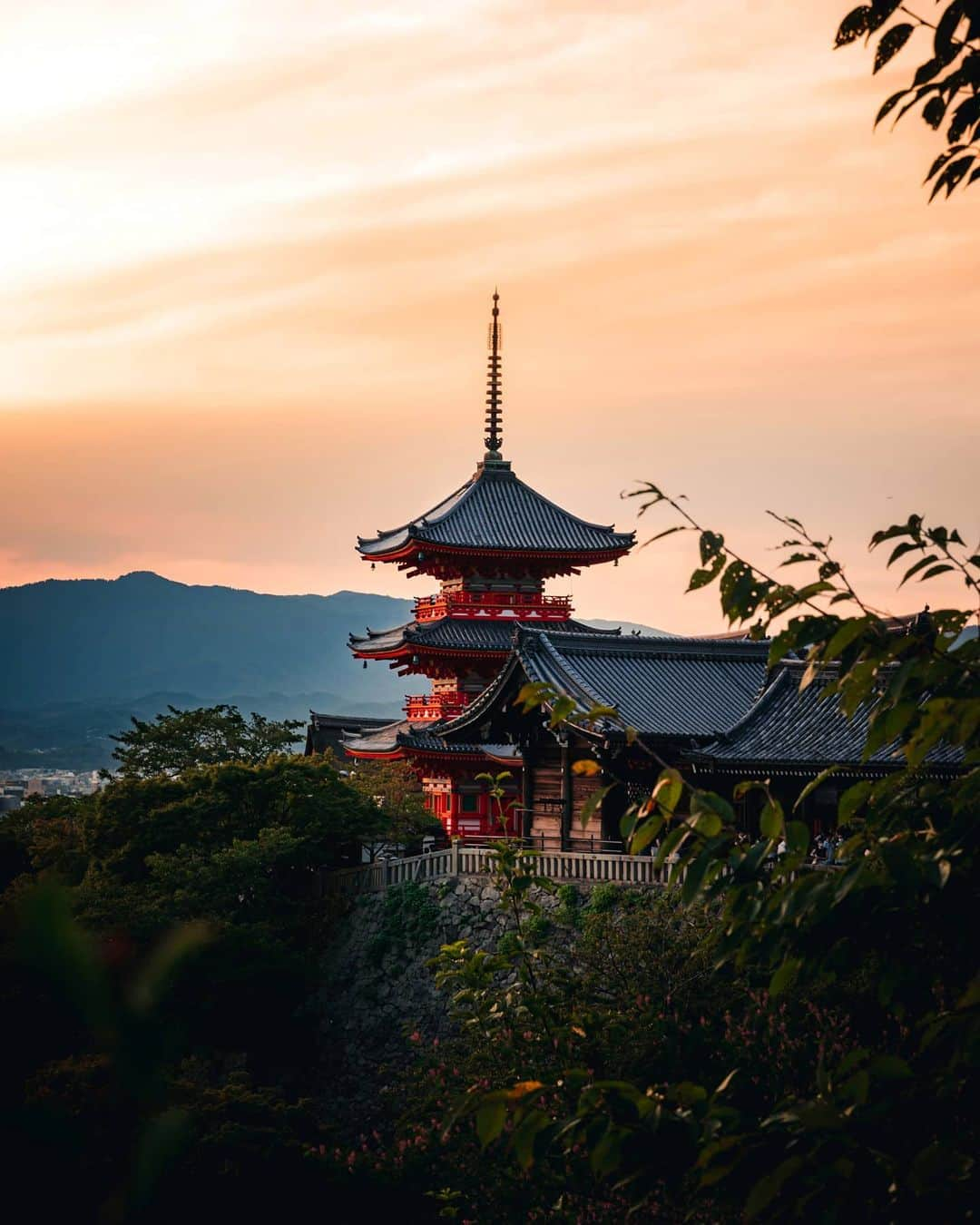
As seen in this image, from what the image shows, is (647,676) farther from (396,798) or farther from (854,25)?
(854,25)

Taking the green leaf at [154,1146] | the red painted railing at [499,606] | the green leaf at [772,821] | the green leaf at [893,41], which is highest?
the red painted railing at [499,606]

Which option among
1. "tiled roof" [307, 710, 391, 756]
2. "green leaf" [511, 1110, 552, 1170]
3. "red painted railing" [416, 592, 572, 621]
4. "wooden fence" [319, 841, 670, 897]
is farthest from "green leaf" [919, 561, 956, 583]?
"tiled roof" [307, 710, 391, 756]

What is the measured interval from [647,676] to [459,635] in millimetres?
12290

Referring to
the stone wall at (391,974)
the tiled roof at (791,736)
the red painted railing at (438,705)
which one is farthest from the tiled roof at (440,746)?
the tiled roof at (791,736)

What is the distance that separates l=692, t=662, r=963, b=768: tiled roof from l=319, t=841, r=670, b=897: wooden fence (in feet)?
9.01

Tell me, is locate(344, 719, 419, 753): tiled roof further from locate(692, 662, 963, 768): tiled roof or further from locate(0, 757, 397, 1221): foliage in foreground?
locate(692, 662, 963, 768): tiled roof

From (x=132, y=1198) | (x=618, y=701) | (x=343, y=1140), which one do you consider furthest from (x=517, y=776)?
(x=132, y=1198)

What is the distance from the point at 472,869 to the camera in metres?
31.5

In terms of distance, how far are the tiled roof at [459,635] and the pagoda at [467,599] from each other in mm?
42

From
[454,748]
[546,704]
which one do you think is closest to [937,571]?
[546,704]

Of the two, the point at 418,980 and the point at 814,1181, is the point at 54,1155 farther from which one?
the point at 814,1181

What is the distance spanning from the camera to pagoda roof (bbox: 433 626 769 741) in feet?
111

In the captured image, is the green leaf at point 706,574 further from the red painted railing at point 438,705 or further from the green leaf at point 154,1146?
the red painted railing at point 438,705

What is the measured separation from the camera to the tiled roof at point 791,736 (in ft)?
97.8
